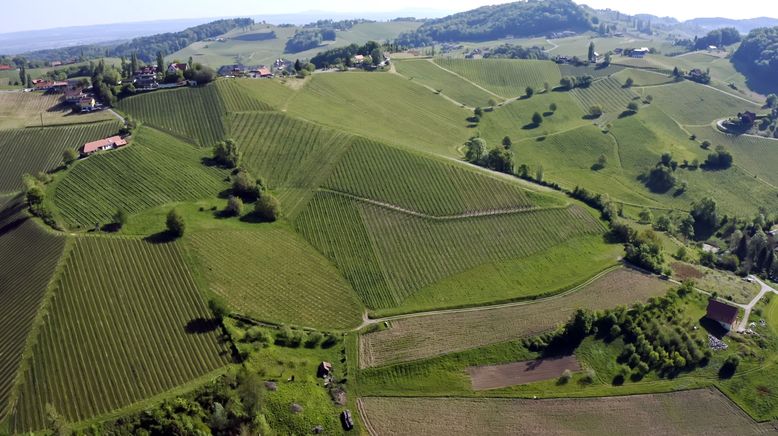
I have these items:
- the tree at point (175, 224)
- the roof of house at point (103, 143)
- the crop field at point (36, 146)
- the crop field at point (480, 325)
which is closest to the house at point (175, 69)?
the crop field at point (36, 146)

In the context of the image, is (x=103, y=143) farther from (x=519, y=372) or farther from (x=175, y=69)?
(x=519, y=372)

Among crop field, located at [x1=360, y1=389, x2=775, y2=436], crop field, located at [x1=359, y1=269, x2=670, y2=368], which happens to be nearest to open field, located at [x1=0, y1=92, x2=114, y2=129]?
crop field, located at [x1=359, y1=269, x2=670, y2=368]

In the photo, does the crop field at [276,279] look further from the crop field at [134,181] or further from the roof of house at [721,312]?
the roof of house at [721,312]

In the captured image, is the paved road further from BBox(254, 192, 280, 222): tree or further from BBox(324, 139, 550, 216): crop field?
BBox(254, 192, 280, 222): tree

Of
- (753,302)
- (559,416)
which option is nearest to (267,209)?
(559,416)

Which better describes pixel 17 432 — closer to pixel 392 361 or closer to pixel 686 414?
pixel 392 361

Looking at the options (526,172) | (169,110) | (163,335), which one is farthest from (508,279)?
(169,110)
